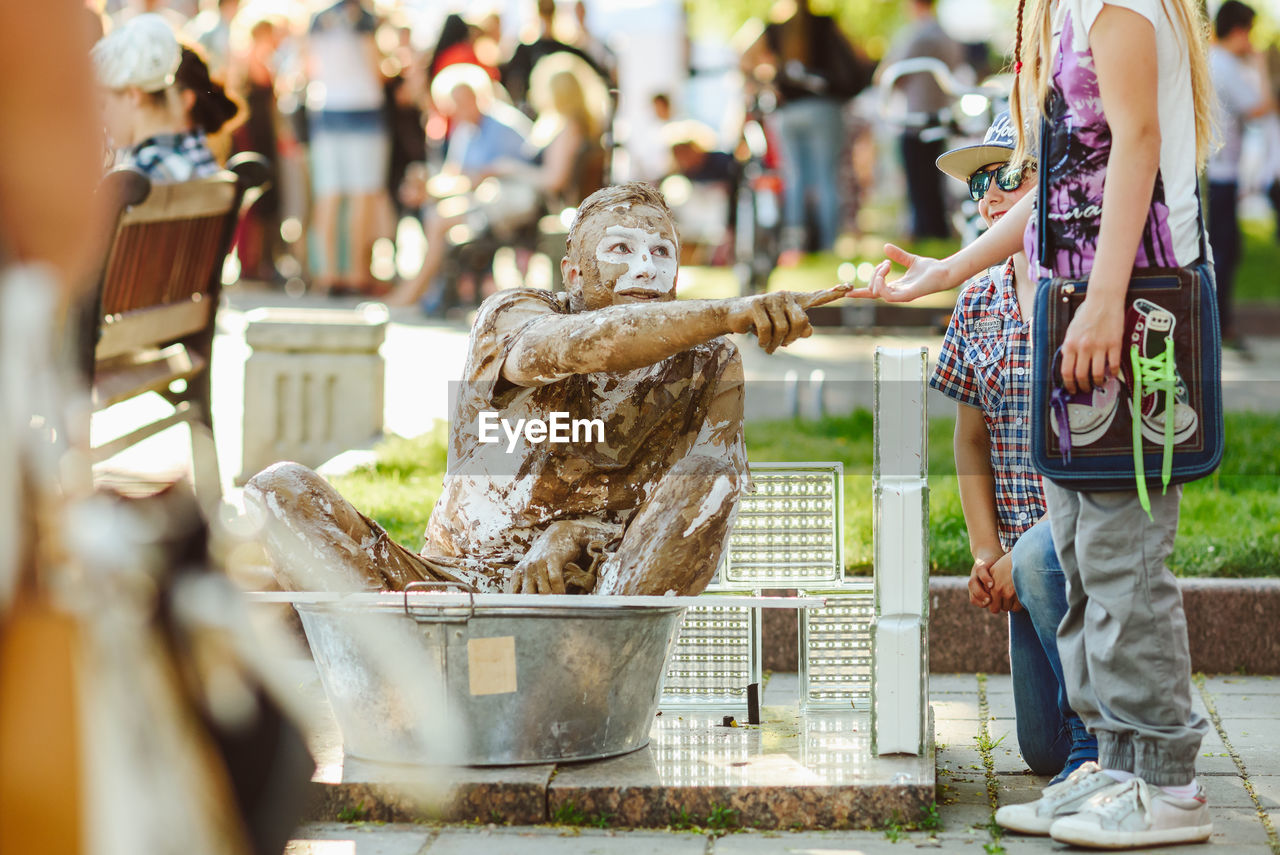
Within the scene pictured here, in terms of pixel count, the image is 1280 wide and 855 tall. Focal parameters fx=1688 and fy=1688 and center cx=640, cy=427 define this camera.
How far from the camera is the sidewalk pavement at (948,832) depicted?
3275mm

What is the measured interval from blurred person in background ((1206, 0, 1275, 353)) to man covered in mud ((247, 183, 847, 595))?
6.41 m

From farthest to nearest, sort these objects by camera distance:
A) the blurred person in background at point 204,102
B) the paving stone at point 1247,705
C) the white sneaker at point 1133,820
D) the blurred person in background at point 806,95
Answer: the blurred person in background at point 806,95, the blurred person in background at point 204,102, the paving stone at point 1247,705, the white sneaker at point 1133,820

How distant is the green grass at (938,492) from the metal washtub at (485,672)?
102 cm

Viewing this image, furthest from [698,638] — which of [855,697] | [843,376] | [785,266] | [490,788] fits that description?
[785,266]

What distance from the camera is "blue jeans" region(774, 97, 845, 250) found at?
11.9 meters

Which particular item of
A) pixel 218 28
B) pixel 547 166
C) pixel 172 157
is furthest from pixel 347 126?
pixel 172 157

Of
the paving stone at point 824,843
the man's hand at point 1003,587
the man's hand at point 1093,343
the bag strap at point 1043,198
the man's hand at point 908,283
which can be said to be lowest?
the paving stone at point 824,843

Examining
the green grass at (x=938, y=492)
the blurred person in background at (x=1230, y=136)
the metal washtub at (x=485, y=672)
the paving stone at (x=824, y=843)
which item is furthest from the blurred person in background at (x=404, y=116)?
the paving stone at (x=824, y=843)

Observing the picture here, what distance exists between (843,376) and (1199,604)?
4649 millimetres

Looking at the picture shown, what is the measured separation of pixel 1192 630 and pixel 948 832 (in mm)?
1653

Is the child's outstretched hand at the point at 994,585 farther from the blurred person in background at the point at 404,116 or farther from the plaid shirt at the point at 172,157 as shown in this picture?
the blurred person in background at the point at 404,116

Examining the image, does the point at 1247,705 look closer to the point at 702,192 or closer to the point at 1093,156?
the point at 1093,156

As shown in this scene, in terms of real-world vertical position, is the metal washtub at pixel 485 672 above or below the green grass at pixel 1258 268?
below

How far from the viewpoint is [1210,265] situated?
3.18 metres
